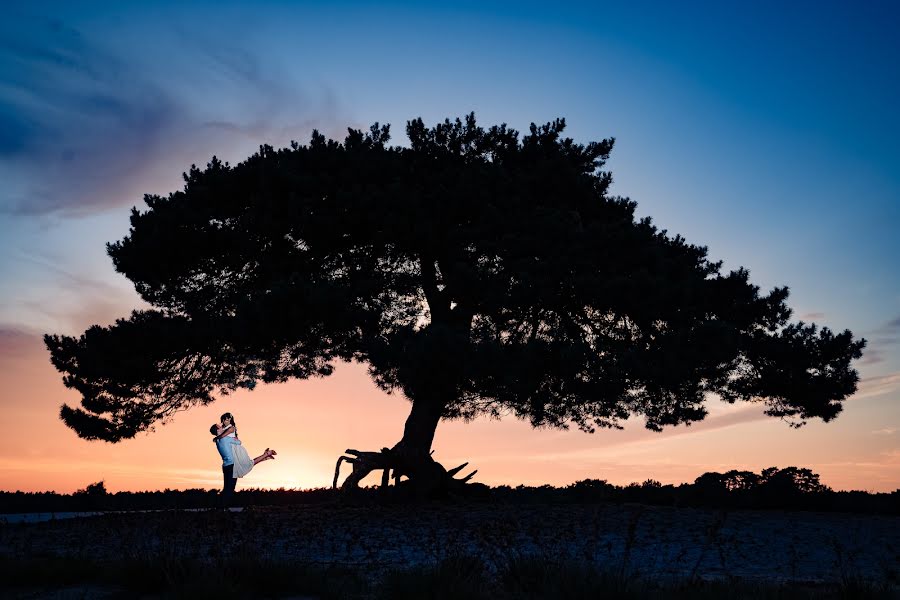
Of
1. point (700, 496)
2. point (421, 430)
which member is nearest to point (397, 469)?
point (421, 430)

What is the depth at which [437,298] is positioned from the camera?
17891mm

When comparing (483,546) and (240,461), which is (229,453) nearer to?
(240,461)

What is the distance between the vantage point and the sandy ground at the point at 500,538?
877 cm

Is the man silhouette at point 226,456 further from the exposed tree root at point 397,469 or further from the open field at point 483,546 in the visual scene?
the exposed tree root at point 397,469

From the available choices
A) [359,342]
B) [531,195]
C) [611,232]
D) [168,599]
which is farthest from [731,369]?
[168,599]

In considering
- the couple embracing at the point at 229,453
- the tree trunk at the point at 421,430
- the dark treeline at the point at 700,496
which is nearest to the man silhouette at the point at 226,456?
the couple embracing at the point at 229,453

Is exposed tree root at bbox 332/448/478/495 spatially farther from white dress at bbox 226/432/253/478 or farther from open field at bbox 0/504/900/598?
white dress at bbox 226/432/253/478

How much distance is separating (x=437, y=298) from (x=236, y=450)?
574 cm

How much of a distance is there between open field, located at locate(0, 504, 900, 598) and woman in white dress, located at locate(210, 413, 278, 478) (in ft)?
2.92

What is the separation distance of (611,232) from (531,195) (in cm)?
239

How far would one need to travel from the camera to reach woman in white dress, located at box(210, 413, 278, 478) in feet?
51.5

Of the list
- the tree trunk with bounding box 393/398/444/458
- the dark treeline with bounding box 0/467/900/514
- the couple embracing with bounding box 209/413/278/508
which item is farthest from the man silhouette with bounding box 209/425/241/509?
the tree trunk with bounding box 393/398/444/458

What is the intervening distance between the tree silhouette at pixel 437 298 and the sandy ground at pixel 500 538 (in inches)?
104

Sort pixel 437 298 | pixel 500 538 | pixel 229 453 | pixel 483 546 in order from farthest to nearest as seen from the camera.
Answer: pixel 437 298
pixel 229 453
pixel 500 538
pixel 483 546
